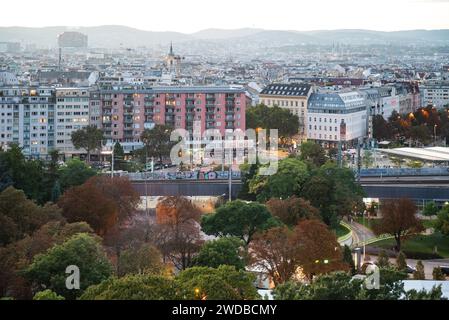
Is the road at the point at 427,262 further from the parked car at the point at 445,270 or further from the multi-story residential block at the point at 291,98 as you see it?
the multi-story residential block at the point at 291,98

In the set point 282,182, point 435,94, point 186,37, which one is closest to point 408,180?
point 282,182

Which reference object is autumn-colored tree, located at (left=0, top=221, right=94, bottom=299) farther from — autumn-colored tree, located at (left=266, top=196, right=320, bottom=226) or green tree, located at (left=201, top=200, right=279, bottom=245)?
autumn-colored tree, located at (left=266, top=196, right=320, bottom=226)

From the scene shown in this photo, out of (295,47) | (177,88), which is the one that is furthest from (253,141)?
(295,47)

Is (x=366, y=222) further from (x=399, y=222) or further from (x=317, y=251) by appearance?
(x=317, y=251)

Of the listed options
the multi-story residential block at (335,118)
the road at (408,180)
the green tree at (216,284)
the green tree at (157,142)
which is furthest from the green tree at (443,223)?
the multi-story residential block at (335,118)

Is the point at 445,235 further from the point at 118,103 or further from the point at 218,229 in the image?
the point at 118,103
